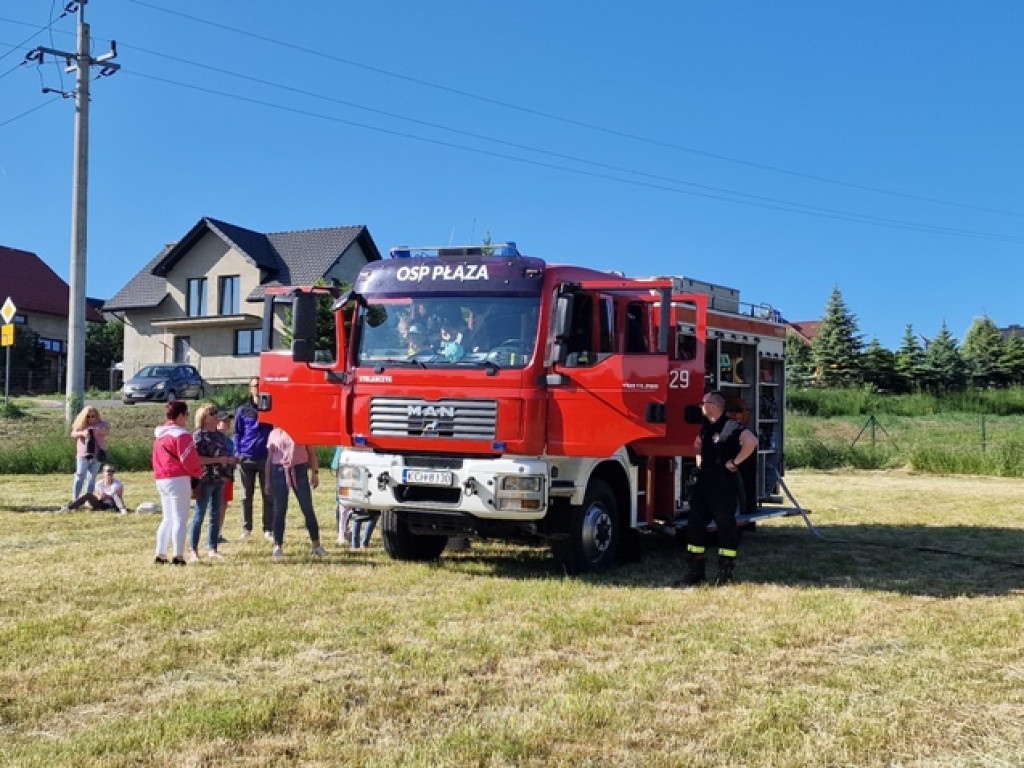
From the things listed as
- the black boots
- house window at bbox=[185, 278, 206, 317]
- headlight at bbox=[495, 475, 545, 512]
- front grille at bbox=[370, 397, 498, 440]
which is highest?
house window at bbox=[185, 278, 206, 317]

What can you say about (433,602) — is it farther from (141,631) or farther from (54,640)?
(54,640)

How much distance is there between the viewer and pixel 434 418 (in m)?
9.34

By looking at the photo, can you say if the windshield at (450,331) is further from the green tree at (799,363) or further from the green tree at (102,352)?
the green tree at (102,352)

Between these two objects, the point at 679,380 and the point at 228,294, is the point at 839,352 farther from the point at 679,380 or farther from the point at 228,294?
the point at 679,380

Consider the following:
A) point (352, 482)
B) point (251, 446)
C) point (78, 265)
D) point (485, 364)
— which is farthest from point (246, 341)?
point (485, 364)

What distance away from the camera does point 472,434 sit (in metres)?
9.24

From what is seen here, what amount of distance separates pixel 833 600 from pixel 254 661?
472cm

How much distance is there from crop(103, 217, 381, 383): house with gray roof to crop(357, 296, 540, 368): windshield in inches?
1417

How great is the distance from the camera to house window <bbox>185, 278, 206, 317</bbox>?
158 feet

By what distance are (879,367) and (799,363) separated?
440cm

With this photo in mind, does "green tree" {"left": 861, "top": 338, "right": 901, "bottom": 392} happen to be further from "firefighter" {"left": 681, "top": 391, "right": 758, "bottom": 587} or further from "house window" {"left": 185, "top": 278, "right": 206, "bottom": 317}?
"firefighter" {"left": 681, "top": 391, "right": 758, "bottom": 587}

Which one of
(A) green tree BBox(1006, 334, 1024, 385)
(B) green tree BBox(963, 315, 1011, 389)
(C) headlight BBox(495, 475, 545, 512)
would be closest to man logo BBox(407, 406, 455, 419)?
(C) headlight BBox(495, 475, 545, 512)

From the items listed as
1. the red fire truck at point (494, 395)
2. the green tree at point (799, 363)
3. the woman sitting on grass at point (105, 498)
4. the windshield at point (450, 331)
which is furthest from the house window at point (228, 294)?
the windshield at point (450, 331)

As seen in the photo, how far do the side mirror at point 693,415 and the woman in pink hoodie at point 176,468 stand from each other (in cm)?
467
